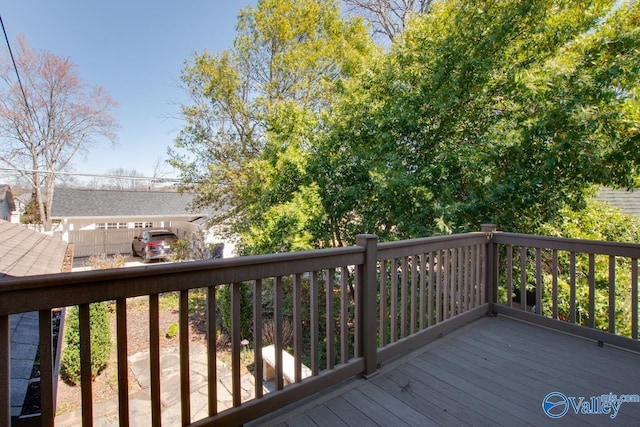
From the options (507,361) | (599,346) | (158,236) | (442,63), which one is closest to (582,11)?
(442,63)

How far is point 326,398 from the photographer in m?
2.00

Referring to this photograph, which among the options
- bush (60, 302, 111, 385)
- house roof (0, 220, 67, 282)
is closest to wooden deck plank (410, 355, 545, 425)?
house roof (0, 220, 67, 282)

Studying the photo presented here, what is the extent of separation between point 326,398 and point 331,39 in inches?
426

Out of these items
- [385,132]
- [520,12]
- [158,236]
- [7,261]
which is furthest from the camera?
[158,236]

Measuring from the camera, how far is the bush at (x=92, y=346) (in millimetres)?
5730

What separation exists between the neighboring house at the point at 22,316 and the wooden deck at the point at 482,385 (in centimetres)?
147

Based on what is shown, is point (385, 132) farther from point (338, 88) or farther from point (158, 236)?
point (158, 236)

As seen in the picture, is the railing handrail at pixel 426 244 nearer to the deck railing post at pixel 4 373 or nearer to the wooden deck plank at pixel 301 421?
the wooden deck plank at pixel 301 421

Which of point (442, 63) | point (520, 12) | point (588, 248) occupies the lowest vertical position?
point (588, 248)

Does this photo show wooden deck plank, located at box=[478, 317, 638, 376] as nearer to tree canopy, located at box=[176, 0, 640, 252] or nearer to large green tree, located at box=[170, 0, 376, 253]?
tree canopy, located at box=[176, 0, 640, 252]

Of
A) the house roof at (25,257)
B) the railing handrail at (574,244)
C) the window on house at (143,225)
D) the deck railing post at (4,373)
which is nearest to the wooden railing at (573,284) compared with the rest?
the railing handrail at (574,244)

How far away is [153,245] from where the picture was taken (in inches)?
599

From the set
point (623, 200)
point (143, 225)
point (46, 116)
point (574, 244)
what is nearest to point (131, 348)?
point (574, 244)

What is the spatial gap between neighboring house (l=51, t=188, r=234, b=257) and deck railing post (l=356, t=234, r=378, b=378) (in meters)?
15.2
